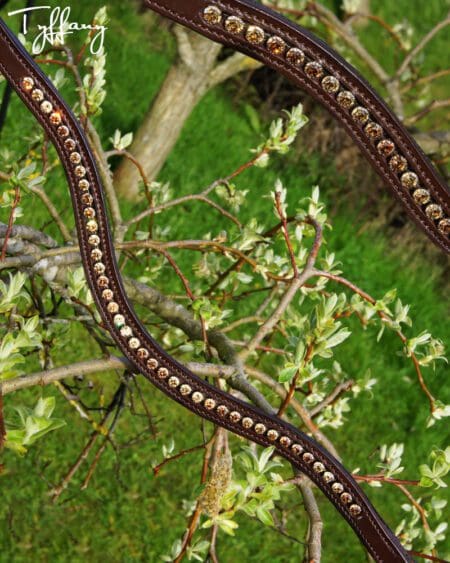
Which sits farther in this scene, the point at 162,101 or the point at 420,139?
the point at 162,101

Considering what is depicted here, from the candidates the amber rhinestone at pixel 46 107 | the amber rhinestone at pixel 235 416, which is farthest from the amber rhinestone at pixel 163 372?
the amber rhinestone at pixel 46 107

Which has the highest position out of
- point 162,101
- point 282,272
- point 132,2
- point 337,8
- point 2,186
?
point 337,8

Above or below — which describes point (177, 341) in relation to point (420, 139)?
below

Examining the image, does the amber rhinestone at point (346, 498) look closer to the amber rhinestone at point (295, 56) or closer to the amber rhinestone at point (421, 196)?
the amber rhinestone at point (421, 196)

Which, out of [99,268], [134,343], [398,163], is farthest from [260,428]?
[398,163]

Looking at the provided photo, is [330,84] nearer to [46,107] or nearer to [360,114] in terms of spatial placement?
[360,114]

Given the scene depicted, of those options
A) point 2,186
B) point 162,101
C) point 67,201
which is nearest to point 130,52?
point 162,101

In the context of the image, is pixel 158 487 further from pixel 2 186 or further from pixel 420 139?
pixel 420 139
